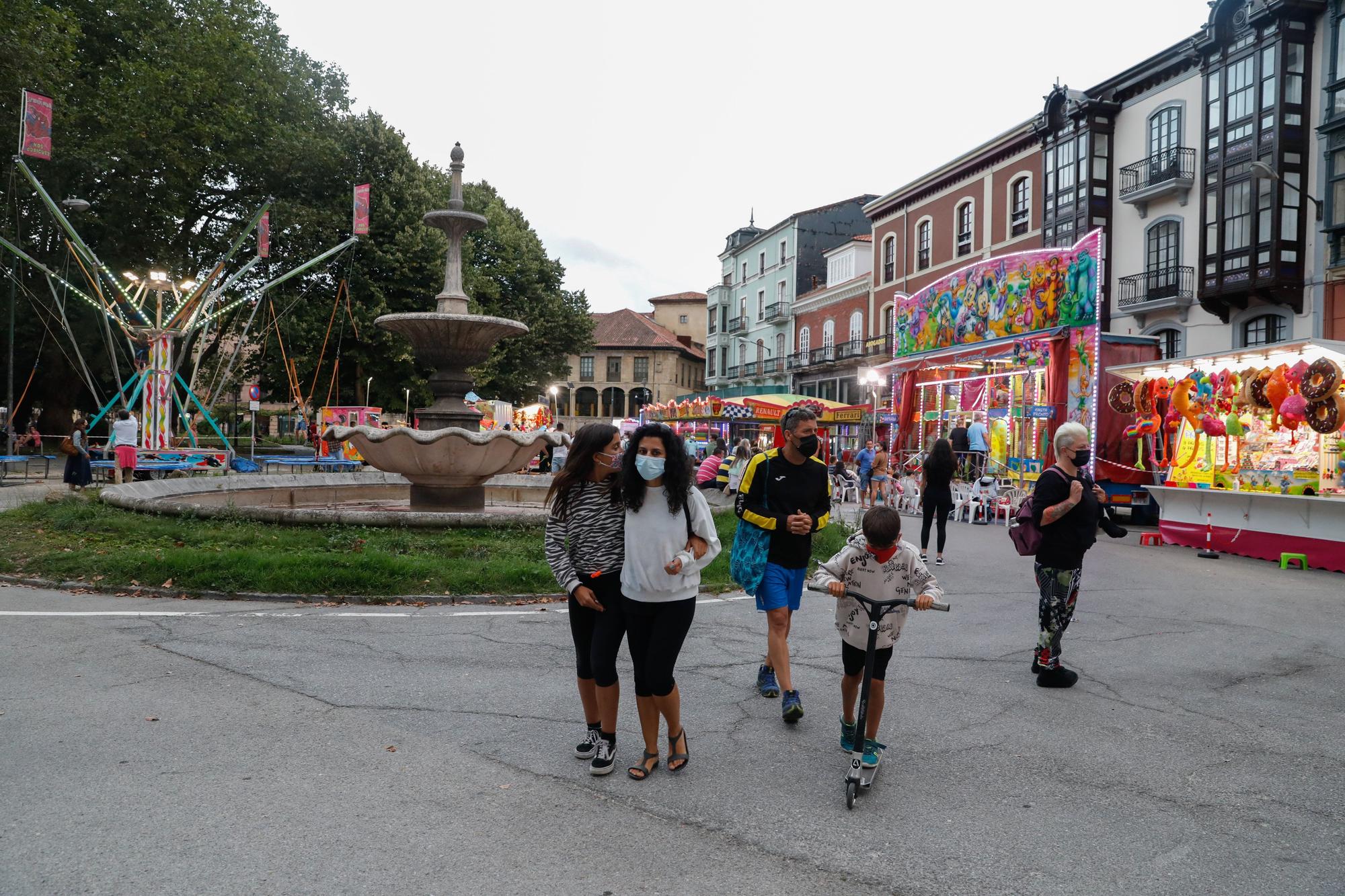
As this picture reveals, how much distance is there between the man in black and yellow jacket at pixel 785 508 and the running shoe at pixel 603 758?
1.24 m

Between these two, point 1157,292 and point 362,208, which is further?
point 362,208

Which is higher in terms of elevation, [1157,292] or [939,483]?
[1157,292]

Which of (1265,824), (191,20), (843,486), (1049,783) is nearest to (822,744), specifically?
(1049,783)

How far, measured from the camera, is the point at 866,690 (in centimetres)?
407

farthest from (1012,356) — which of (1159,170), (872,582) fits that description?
(872,582)

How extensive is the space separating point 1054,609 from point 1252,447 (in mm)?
9737

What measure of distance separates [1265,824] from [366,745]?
400 centimetres

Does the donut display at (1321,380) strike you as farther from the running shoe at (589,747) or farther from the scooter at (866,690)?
the running shoe at (589,747)

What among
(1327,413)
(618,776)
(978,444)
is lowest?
(618,776)

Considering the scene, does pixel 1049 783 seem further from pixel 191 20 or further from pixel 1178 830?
Result: pixel 191 20

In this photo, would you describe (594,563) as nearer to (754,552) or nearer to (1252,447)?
(754,552)

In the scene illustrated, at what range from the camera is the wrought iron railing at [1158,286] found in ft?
78.5

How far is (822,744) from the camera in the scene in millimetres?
4664

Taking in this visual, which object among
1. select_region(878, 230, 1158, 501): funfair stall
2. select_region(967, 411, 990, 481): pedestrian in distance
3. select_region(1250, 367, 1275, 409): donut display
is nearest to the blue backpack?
select_region(1250, 367, 1275, 409): donut display
